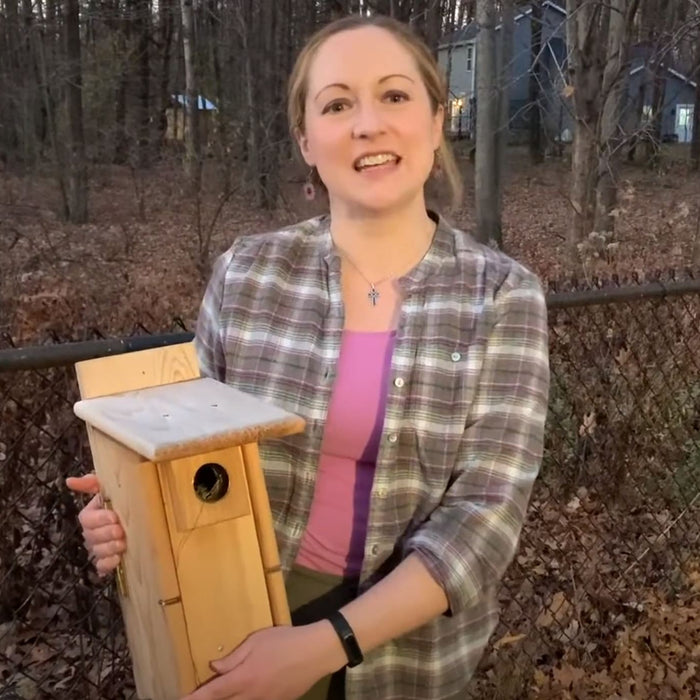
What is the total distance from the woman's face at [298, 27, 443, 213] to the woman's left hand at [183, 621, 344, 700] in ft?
2.67

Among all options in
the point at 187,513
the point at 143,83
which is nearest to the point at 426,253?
the point at 187,513

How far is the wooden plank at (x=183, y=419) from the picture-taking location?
1.35 m

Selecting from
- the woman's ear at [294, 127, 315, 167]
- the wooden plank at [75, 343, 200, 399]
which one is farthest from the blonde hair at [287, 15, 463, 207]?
the wooden plank at [75, 343, 200, 399]

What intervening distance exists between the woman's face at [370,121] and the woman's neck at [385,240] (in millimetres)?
35

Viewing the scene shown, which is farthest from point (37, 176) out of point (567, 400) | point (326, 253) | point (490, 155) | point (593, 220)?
point (326, 253)

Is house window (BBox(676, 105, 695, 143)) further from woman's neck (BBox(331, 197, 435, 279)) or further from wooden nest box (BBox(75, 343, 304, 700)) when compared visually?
wooden nest box (BBox(75, 343, 304, 700))

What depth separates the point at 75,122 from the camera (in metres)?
18.4

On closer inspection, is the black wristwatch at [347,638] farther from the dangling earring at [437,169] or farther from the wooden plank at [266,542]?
the dangling earring at [437,169]

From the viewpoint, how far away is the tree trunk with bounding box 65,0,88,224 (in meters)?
17.3

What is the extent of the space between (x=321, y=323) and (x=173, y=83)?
22.8m

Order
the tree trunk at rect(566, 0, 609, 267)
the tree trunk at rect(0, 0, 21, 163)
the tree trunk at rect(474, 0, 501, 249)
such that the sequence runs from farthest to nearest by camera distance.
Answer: the tree trunk at rect(0, 0, 21, 163) < the tree trunk at rect(474, 0, 501, 249) < the tree trunk at rect(566, 0, 609, 267)

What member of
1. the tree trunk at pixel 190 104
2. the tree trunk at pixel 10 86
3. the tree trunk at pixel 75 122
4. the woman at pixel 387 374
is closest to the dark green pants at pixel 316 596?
the woman at pixel 387 374

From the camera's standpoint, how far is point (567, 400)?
13.4ft

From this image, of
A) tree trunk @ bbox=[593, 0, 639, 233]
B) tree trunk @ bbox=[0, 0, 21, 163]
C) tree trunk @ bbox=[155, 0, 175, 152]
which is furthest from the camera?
tree trunk @ bbox=[155, 0, 175, 152]
